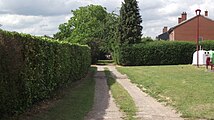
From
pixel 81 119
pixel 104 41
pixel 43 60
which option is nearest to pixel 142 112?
pixel 81 119

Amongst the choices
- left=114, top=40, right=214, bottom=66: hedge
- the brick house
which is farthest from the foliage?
left=114, top=40, right=214, bottom=66: hedge

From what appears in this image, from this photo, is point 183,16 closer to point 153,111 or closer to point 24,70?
point 153,111

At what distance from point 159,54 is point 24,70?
46738 millimetres

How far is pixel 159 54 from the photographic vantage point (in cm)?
5638

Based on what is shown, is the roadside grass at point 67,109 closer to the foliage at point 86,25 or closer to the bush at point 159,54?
the bush at point 159,54

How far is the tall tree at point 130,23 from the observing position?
5766 centimetres

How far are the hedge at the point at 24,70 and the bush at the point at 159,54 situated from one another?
4089cm

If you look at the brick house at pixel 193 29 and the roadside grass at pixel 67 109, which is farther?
the brick house at pixel 193 29

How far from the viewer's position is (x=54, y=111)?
464 inches

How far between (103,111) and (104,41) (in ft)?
197

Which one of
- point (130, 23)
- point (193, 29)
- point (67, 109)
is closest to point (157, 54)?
point (130, 23)

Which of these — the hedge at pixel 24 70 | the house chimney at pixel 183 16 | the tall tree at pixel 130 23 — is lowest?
the hedge at pixel 24 70

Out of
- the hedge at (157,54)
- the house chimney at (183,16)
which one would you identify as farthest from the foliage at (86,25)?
the hedge at (157,54)

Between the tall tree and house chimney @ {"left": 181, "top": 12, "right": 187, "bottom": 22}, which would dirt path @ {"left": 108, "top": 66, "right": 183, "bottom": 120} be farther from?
house chimney @ {"left": 181, "top": 12, "right": 187, "bottom": 22}
